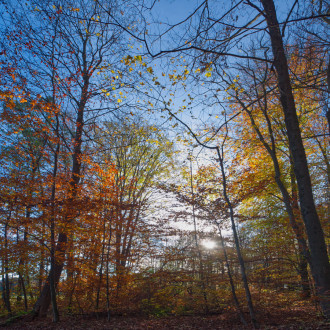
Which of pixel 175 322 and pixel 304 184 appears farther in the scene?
pixel 175 322

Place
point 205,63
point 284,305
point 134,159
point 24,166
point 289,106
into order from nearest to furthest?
1. point 205,63
2. point 289,106
3. point 284,305
4. point 24,166
5. point 134,159

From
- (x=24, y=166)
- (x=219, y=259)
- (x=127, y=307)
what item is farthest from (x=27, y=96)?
(x=219, y=259)

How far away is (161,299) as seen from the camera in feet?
27.7

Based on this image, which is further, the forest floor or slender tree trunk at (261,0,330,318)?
the forest floor

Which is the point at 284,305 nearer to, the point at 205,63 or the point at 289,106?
the point at 289,106

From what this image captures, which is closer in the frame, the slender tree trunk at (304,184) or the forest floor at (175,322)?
the slender tree trunk at (304,184)

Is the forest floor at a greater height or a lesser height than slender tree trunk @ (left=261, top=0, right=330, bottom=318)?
lesser

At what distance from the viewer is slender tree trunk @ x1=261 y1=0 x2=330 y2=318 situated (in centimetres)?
378

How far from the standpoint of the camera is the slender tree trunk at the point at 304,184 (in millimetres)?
3783

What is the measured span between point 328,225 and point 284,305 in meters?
3.20

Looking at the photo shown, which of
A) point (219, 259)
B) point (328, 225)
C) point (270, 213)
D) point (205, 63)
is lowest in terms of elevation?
point (219, 259)

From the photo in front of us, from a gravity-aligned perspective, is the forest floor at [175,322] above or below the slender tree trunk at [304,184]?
below

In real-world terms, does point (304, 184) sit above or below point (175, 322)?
above

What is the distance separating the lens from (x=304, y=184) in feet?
13.7
